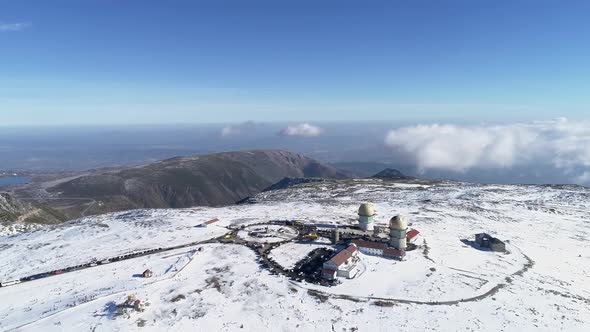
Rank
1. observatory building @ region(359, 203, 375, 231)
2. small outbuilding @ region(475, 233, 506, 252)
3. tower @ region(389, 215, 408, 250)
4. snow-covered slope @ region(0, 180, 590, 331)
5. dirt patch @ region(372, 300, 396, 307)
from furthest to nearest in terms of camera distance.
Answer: observatory building @ region(359, 203, 375, 231), small outbuilding @ region(475, 233, 506, 252), tower @ region(389, 215, 408, 250), dirt patch @ region(372, 300, 396, 307), snow-covered slope @ region(0, 180, 590, 331)

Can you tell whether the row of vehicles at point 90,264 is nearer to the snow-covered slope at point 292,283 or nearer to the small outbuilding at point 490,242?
the snow-covered slope at point 292,283

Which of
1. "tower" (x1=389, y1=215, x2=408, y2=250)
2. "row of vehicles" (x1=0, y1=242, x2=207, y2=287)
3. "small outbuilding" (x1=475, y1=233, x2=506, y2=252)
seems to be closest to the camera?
"row of vehicles" (x1=0, y1=242, x2=207, y2=287)

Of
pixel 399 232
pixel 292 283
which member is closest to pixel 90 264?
pixel 292 283

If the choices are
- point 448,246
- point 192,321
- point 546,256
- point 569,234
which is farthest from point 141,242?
point 569,234

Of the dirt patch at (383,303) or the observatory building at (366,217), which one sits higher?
the observatory building at (366,217)

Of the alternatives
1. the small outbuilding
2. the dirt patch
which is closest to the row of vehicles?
the dirt patch

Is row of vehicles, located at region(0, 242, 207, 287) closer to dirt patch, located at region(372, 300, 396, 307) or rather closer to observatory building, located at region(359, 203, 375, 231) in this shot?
observatory building, located at region(359, 203, 375, 231)

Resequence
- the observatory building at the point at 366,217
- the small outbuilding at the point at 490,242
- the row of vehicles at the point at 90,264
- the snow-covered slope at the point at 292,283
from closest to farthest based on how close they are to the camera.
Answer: the snow-covered slope at the point at 292,283, the row of vehicles at the point at 90,264, the small outbuilding at the point at 490,242, the observatory building at the point at 366,217

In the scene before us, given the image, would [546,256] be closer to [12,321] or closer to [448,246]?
[448,246]

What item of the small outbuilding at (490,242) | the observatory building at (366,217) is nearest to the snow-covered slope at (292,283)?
the small outbuilding at (490,242)
